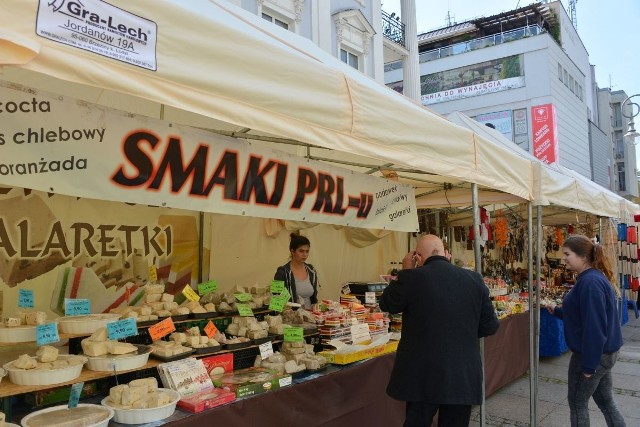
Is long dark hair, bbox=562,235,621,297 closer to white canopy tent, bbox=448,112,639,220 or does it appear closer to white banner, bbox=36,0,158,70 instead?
white canopy tent, bbox=448,112,639,220

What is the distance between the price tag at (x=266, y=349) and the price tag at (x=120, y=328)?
90 cm

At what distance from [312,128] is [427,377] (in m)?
1.61

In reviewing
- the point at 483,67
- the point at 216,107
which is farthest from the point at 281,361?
the point at 483,67

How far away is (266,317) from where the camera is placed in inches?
145

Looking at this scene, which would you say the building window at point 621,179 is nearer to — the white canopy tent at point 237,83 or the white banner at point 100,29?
the white canopy tent at point 237,83

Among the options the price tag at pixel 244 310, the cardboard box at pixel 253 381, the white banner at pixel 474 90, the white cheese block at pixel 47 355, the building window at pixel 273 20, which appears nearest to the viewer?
the white cheese block at pixel 47 355

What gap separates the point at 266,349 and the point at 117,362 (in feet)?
3.39

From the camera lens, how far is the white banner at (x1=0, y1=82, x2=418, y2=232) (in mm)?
2137

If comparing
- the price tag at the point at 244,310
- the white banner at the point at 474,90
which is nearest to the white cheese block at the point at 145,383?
the price tag at the point at 244,310

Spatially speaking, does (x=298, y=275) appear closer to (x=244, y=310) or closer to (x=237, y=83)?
(x=244, y=310)

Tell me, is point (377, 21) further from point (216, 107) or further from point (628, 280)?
point (216, 107)

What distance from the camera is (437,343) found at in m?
2.94

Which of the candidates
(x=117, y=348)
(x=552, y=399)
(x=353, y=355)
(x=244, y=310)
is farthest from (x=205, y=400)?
(x=552, y=399)

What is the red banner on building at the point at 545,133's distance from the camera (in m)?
22.0
